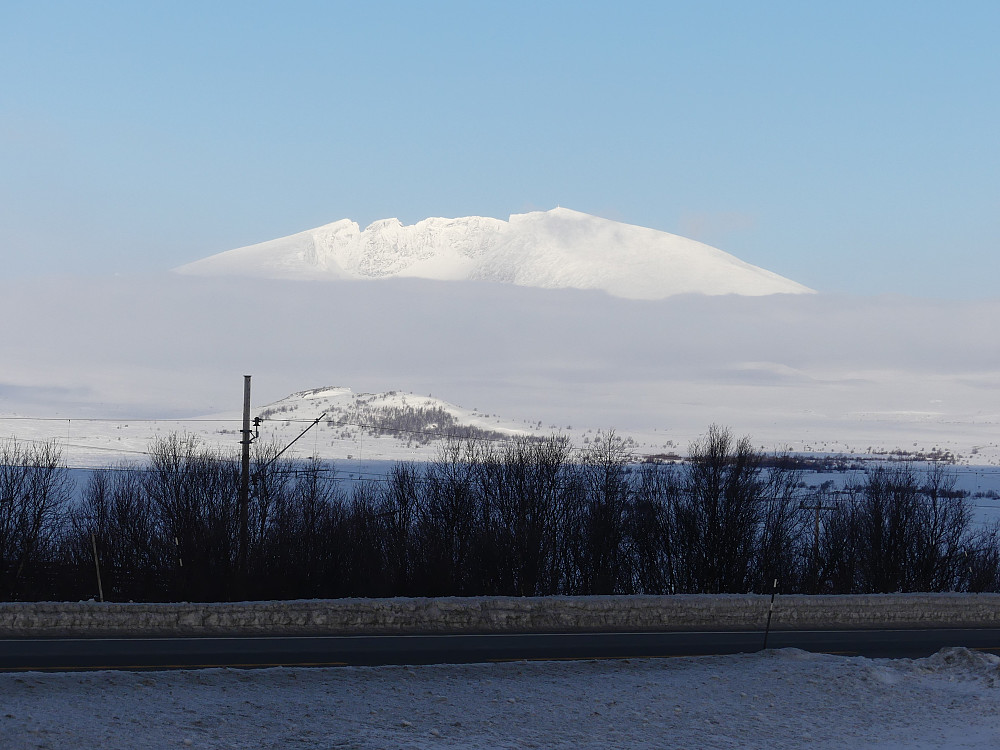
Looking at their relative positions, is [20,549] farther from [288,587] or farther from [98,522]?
[288,587]

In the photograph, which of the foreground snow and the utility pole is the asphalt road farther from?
the utility pole

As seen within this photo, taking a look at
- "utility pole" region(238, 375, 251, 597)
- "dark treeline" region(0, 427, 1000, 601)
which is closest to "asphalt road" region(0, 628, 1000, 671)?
"utility pole" region(238, 375, 251, 597)

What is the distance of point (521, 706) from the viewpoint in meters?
16.0

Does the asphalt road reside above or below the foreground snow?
below

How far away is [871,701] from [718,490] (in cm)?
4134

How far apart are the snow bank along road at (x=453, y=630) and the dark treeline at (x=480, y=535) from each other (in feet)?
66.1

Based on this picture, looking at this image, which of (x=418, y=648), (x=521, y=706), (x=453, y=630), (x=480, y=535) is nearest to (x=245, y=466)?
(x=453, y=630)

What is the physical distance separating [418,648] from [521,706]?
6991 millimetres

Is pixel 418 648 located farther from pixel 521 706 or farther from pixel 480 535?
pixel 480 535

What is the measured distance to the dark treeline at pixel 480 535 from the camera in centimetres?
4838

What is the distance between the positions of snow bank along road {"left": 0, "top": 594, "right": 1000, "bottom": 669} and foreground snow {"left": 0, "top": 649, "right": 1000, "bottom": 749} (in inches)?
139

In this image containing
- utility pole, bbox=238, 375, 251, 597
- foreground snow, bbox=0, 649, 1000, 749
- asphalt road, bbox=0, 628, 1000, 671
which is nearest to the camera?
foreground snow, bbox=0, 649, 1000, 749

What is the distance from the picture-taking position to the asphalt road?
2027 cm

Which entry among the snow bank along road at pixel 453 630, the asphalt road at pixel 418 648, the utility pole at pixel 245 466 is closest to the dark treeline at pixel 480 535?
the utility pole at pixel 245 466
